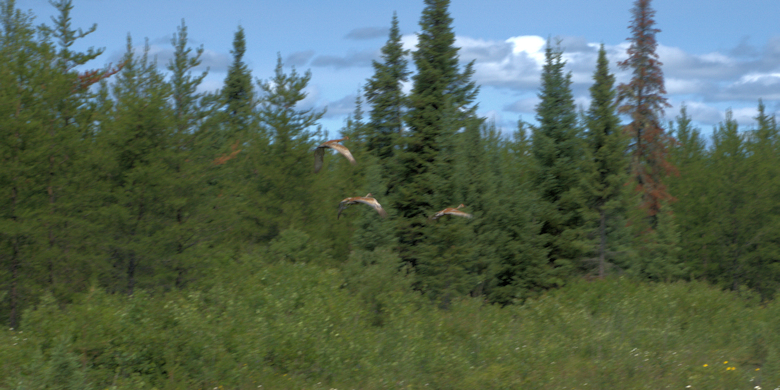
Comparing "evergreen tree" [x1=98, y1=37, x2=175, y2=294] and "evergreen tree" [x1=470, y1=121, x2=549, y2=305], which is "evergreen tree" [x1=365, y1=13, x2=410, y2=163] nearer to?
"evergreen tree" [x1=470, y1=121, x2=549, y2=305]

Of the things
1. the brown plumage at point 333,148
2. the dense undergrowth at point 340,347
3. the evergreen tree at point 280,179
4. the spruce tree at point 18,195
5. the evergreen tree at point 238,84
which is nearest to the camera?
the dense undergrowth at point 340,347

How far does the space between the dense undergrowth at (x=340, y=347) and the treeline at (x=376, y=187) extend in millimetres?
3282

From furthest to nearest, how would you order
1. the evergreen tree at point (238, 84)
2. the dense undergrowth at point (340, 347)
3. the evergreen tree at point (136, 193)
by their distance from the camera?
1. the evergreen tree at point (238, 84)
2. the evergreen tree at point (136, 193)
3. the dense undergrowth at point (340, 347)

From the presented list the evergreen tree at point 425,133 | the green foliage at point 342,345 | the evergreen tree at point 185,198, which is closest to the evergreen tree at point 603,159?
the evergreen tree at point 425,133

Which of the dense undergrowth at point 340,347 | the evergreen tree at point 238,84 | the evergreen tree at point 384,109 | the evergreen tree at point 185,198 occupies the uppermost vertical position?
the evergreen tree at point 238,84

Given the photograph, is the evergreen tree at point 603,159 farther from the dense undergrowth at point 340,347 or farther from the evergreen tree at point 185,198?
the evergreen tree at point 185,198

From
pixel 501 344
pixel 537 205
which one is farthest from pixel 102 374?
pixel 537 205

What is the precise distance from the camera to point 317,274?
20609 millimetres

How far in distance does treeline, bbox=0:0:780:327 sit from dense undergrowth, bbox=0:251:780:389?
328cm

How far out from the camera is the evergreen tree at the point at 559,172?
29000 millimetres

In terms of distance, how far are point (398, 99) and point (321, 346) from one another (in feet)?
71.4

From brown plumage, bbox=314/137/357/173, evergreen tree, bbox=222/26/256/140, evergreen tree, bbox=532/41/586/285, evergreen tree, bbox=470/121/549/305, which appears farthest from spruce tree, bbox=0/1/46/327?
evergreen tree, bbox=222/26/256/140

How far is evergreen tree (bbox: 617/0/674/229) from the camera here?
32.2 m

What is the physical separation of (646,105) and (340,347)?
1012 inches
